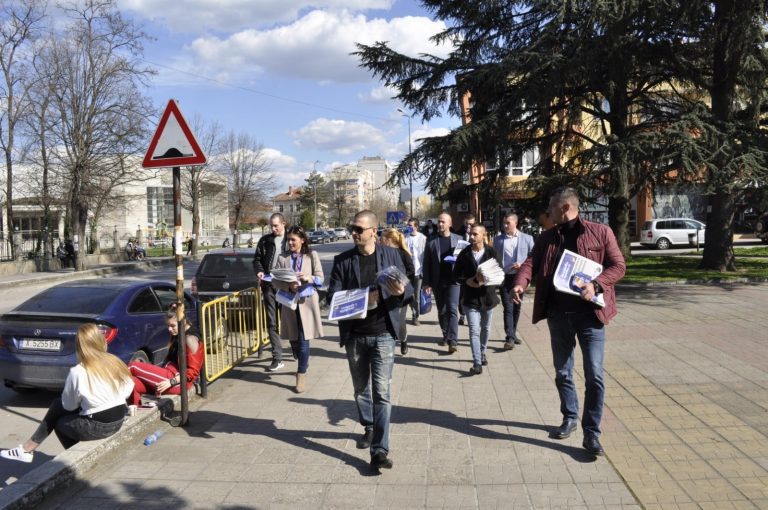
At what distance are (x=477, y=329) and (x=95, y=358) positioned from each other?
13.8ft

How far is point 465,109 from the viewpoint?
20109 millimetres

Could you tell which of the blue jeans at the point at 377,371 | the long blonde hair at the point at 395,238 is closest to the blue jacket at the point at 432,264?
the long blonde hair at the point at 395,238

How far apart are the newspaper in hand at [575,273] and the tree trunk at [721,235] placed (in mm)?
15786

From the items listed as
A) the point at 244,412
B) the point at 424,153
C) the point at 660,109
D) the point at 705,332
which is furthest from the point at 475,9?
the point at 244,412

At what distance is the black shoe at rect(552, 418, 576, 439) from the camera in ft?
16.2

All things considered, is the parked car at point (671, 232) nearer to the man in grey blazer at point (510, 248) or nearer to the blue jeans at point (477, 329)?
the man in grey blazer at point (510, 248)

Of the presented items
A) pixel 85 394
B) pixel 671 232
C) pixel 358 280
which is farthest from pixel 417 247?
pixel 671 232

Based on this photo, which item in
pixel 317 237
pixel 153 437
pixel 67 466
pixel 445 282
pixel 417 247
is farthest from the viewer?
pixel 317 237

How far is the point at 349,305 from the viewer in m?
4.46

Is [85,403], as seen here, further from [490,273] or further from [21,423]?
[490,273]

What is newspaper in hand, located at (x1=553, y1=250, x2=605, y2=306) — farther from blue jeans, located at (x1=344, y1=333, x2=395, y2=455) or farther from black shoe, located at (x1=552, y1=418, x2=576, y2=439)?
blue jeans, located at (x1=344, y1=333, x2=395, y2=455)

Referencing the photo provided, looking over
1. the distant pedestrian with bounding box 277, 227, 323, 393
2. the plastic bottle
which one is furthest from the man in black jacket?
the plastic bottle

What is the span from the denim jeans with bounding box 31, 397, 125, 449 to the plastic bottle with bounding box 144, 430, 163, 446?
39 cm

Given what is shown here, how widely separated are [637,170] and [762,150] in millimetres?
2806
